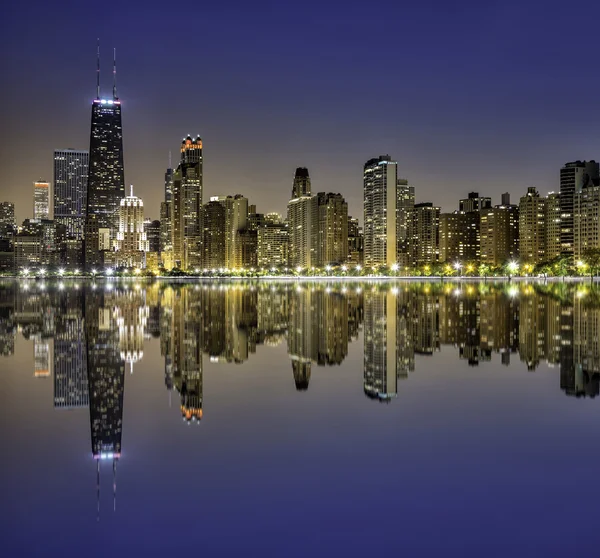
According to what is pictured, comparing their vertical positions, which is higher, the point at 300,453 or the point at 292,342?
the point at 292,342

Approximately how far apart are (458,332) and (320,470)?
21.6 meters

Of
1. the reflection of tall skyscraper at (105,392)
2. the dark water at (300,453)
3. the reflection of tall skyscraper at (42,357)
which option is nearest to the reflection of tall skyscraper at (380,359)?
the dark water at (300,453)

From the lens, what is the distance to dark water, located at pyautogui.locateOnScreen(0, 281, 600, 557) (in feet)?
26.3

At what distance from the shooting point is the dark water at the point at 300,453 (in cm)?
803

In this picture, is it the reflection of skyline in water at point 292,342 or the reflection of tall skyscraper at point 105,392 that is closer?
the reflection of tall skyscraper at point 105,392

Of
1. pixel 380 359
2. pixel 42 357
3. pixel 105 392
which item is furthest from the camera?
pixel 42 357

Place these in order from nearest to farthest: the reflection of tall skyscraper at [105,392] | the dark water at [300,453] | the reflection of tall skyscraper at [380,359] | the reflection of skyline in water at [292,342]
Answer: the dark water at [300,453] < the reflection of tall skyscraper at [105,392] < the reflection of tall skyscraper at [380,359] < the reflection of skyline in water at [292,342]

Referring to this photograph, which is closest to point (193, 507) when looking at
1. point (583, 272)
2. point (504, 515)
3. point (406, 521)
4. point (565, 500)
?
point (406, 521)

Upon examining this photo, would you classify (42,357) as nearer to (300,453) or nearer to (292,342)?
(292,342)

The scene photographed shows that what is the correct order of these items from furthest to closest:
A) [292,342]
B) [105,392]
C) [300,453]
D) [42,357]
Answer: [292,342]
[42,357]
[105,392]
[300,453]

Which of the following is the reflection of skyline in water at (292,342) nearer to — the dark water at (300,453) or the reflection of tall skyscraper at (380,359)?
the reflection of tall skyscraper at (380,359)

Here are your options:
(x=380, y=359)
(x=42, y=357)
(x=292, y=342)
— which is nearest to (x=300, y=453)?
(x=380, y=359)

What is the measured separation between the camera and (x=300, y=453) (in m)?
10.9

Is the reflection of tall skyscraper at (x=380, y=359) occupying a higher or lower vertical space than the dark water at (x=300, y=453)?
higher
